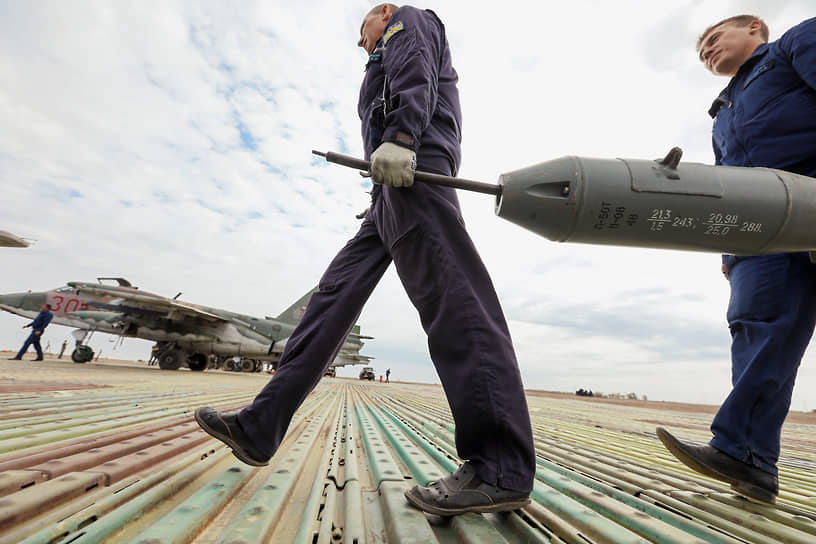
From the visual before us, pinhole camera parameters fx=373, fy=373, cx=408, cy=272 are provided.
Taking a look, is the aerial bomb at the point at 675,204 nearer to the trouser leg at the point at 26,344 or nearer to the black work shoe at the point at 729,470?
the black work shoe at the point at 729,470

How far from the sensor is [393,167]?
46.6 inches

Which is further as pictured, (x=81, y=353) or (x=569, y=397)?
(x=569, y=397)

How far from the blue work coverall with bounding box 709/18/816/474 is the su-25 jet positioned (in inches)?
550

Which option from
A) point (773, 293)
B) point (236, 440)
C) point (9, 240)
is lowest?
point (236, 440)

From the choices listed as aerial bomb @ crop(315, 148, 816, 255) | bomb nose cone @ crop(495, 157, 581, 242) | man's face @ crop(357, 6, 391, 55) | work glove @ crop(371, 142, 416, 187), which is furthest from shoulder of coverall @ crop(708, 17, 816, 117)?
man's face @ crop(357, 6, 391, 55)

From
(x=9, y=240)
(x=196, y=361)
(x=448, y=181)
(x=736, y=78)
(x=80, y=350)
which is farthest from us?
(x=196, y=361)

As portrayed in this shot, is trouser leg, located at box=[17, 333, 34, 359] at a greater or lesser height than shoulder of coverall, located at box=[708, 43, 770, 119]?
lesser

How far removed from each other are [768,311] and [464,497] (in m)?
1.31

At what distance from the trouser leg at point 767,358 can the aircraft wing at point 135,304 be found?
13927 millimetres

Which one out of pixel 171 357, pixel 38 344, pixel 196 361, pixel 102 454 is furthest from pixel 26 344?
pixel 102 454

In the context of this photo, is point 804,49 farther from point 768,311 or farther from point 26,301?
point 26,301

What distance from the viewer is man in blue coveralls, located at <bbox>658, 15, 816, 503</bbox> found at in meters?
1.31

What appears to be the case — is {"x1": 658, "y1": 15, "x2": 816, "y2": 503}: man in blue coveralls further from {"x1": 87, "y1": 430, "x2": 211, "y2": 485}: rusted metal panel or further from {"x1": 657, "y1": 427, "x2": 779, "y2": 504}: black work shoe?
{"x1": 87, "y1": 430, "x2": 211, "y2": 485}: rusted metal panel

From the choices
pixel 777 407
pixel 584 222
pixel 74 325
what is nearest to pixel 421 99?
pixel 584 222
